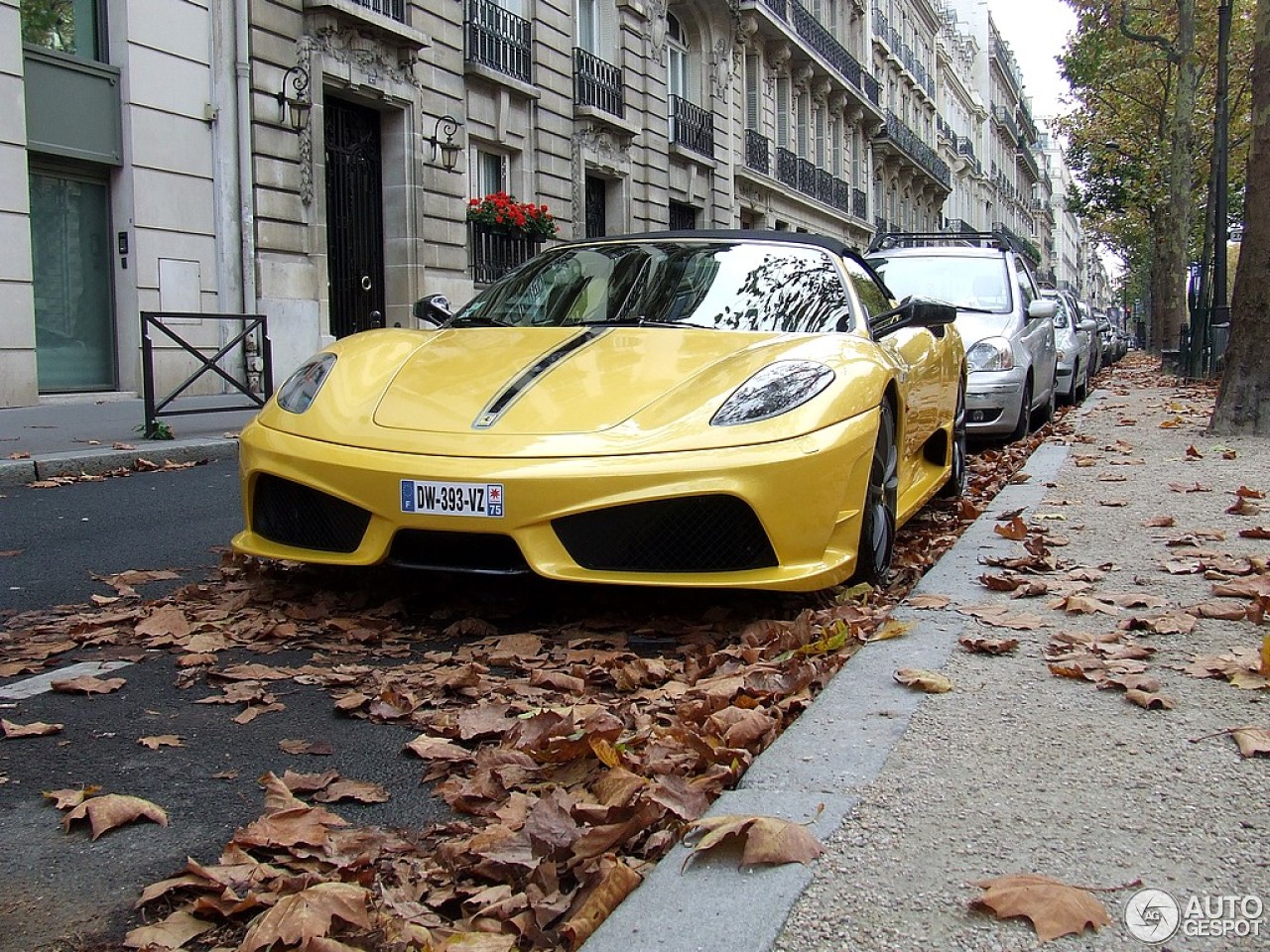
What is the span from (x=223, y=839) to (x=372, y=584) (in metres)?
2.00

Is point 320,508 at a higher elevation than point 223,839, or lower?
higher

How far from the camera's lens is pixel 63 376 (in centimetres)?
1299

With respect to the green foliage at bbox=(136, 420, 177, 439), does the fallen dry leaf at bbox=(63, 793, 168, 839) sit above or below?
below

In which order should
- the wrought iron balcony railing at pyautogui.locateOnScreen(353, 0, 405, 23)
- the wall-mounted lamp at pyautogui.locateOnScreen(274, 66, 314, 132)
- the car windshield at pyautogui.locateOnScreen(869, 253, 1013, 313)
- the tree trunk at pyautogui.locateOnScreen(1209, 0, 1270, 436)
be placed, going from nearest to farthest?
the tree trunk at pyautogui.locateOnScreen(1209, 0, 1270, 436) → the car windshield at pyautogui.locateOnScreen(869, 253, 1013, 313) → the wall-mounted lamp at pyautogui.locateOnScreen(274, 66, 314, 132) → the wrought iron balcony railing at pyautogui.locateOnScreen(353, 0, 405, 23)

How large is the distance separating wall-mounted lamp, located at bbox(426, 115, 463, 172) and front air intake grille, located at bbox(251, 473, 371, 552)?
14276 millimetres

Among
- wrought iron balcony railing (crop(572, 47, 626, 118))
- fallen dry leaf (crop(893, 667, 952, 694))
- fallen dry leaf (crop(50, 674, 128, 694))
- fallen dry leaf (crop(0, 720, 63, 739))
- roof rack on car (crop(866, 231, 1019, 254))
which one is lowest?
fallen dry leaf (crop(0, 720, 63, 739))

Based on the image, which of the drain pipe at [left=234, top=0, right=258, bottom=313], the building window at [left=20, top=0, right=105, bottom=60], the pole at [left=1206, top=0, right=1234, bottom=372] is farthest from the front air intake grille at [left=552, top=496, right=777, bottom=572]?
the pole at [left=1206, top=0, right=1234, bottom=372]

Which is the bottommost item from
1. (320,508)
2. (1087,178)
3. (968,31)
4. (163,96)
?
(320,508)

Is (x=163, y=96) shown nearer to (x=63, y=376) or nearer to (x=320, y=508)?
(x=63, y=376)

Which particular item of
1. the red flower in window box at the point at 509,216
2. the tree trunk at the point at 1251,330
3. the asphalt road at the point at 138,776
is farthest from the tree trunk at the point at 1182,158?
the asphalt road at the point at 138,776

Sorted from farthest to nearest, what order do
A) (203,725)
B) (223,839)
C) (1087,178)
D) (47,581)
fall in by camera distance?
(1087,178), (47,581), (203,725), (223,839)

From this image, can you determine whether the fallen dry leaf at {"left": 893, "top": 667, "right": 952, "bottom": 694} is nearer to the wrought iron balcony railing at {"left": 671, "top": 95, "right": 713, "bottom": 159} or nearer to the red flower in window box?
the red flower in window box

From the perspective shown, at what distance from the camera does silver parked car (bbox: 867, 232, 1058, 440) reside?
9.59m

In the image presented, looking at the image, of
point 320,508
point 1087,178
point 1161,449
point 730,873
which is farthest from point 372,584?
point 1087,178
